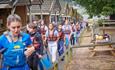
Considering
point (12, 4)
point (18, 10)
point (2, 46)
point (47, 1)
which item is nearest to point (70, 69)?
point (2, 46)

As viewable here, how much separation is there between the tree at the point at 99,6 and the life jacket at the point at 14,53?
1839cm

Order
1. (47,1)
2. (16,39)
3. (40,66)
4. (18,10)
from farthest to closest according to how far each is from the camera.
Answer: (47,1) < (18,10) < (40,66) < (16,39)

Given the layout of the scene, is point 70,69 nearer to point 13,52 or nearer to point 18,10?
point 13,52

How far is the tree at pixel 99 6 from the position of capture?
75.7 feet

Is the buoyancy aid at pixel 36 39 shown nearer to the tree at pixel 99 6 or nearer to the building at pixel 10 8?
the building at pixel 10 8

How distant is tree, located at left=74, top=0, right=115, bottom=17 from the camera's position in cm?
2306

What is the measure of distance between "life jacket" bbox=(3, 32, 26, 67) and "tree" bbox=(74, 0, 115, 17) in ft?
60.3

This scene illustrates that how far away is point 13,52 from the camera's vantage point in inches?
193

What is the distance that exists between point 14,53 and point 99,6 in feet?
65.6

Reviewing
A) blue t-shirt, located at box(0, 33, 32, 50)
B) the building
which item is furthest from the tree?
blue t-shirt, located at box(0, 33, 32, 50)

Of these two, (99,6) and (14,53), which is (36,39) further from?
(99,6)

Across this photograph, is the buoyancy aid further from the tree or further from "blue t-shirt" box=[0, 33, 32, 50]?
the tree

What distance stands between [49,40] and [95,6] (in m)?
11.5

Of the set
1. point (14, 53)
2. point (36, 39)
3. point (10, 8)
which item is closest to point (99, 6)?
point (10, 8)
